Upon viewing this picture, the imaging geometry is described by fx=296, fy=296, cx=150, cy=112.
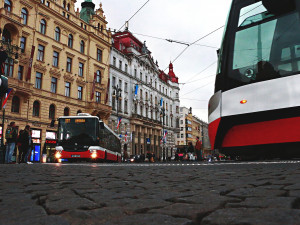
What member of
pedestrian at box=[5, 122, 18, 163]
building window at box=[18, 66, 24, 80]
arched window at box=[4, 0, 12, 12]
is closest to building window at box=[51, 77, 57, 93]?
building window at box=[18, 66, 24, 80]

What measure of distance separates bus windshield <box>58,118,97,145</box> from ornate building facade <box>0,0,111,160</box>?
9.84 m

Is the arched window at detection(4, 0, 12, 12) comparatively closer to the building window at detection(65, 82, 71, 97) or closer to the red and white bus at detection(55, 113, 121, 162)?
the building window at detection(65, 82, 71, 97)

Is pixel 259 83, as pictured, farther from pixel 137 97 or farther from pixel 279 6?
pixel 137 97

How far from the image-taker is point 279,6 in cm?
690

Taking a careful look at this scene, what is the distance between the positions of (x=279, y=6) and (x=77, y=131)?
43.4ft

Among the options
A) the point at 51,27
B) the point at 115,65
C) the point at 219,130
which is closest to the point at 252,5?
the point at 219,130

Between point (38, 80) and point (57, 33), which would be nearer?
point (38, 80)

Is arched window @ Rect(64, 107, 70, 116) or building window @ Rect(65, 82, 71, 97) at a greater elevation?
building window @ Rect(65, 82, 71, 97)

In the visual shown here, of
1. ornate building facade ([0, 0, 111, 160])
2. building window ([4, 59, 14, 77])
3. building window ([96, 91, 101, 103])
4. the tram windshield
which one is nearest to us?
the tram windshield

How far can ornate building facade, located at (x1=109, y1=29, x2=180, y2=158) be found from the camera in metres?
42.6

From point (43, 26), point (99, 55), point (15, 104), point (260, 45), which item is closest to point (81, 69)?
point (99, 55)

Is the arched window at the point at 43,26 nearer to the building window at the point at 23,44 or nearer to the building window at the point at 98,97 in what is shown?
the building window at the point at 23,44

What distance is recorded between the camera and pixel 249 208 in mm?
1388

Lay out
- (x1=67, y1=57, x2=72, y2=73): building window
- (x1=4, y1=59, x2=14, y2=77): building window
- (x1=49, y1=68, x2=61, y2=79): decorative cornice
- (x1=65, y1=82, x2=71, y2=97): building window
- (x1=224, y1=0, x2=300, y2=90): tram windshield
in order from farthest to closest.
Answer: (x1=67, y1=57, x2=72, y2=73): building window → (x1=65, y1=82, x2=71, y2=97): building window → (x1=49, y1=68, x2=61, y2=79): decorative cornice → (x1=4, y1=59, x2=14, y2=77): building window → (x1=224, y1=0, x2=300, y2=90): tram windshield
